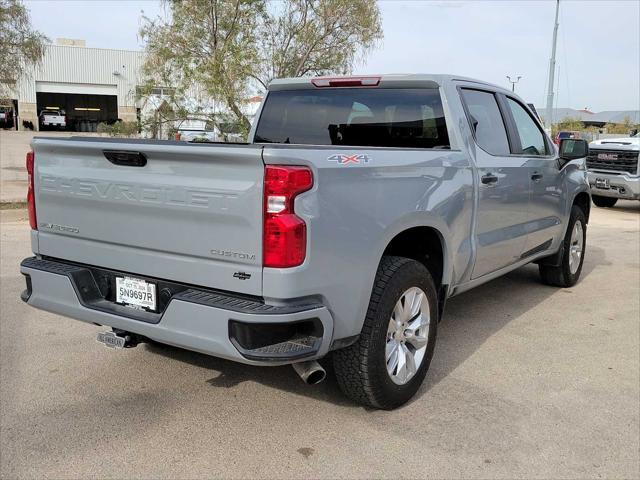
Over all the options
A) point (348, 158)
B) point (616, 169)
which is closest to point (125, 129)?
point (616, 169)

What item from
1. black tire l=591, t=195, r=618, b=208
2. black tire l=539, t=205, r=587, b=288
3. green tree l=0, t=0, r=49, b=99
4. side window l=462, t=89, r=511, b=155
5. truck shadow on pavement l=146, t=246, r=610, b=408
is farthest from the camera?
black tire l=591, t=195, r=618, b=208

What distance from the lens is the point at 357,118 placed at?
4.57 m

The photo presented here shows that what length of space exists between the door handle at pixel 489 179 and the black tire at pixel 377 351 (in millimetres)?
1088

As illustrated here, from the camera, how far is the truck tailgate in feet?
9.20

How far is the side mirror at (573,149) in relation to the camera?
18.4 feet

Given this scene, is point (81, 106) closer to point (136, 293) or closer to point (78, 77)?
point (78, 77)

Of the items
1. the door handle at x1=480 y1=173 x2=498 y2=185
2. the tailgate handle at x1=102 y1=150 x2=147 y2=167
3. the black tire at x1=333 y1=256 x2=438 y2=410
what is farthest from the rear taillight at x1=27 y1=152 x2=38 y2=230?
the door handle at x1=480 y1=173 x2=498 y2=185

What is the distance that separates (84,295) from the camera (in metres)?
3.38

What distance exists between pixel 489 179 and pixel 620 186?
1036 cm

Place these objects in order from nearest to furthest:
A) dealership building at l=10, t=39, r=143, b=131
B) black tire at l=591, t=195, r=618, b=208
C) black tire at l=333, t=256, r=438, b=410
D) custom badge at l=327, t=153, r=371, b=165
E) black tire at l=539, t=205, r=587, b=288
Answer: custom badge at l=327, t=153, r=371, b=165 → black tire at l=333, t=256, r=438, b=410 → black tire at l=539, t=205, r=587, b=288 → black tire at l=591, t=195, r=618, b=208 → dealership building at l=10, t=39, r=143, b=131

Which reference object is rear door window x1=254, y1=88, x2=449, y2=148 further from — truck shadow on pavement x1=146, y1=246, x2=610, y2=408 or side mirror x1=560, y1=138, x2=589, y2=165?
side mirror x1=560, y1=138, x2=589, y2=165

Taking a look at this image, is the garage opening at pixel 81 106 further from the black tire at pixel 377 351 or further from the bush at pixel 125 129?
the black tire at pixel 377 351

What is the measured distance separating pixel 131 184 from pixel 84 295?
0.72 meters

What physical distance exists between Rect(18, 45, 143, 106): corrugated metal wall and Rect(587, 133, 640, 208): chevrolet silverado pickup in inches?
1883
